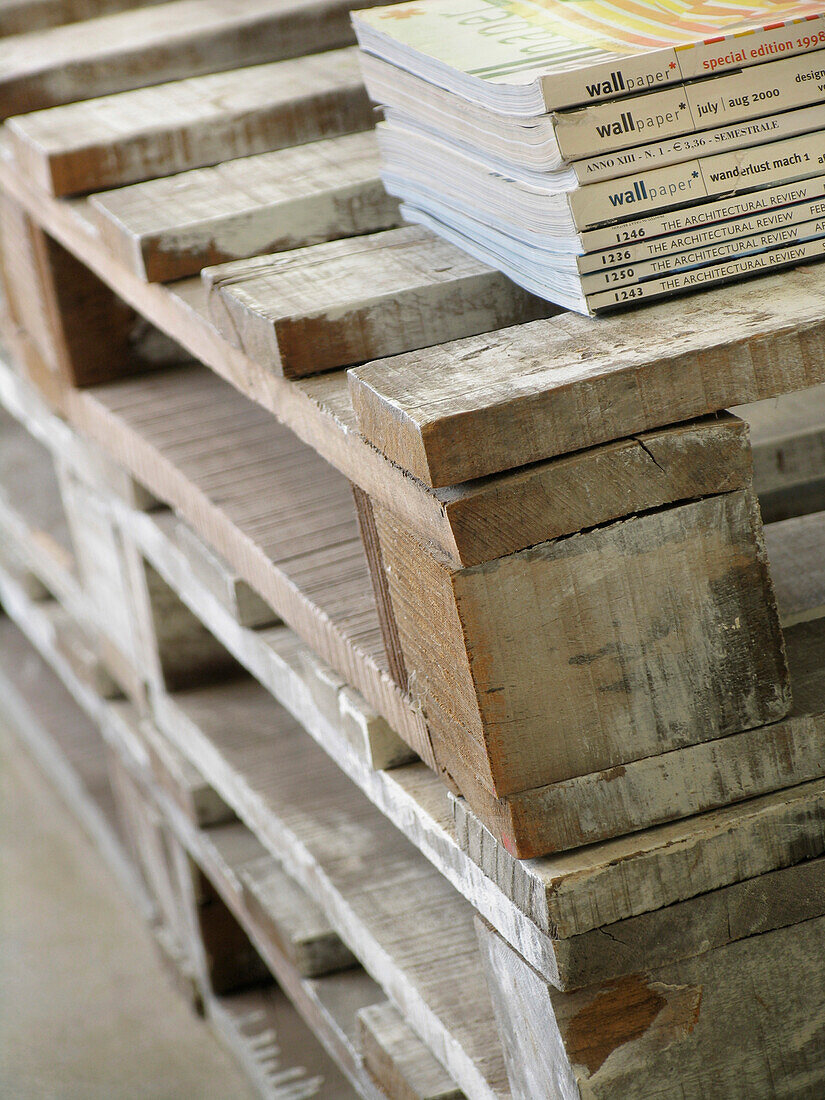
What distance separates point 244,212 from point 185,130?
347 millimetres

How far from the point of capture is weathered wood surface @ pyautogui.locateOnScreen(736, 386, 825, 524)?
Answer: 167 cm

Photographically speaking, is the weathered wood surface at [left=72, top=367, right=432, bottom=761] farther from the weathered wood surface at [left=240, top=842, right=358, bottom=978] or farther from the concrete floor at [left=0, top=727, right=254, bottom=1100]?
the concrete floor at [left=0, top=727, right=254, bottom=1100]

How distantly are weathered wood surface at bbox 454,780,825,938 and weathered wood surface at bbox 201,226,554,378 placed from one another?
512 mm

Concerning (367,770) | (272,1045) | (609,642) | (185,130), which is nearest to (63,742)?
(272,1045)

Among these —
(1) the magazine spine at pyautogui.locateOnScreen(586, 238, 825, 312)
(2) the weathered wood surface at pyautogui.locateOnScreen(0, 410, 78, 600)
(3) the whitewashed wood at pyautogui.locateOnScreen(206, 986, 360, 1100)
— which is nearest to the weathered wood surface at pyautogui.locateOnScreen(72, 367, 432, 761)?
(1) the magazine spine at pyautogui.locateOnScreen(586, 238, 825, 312)

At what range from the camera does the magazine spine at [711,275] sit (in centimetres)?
126

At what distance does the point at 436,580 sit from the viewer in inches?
45.9

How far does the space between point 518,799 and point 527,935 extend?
0.16 meters

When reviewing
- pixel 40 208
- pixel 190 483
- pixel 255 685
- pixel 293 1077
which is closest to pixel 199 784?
pixel 255 685

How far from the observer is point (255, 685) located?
2.52m

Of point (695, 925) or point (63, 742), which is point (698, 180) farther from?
point (63, 742)

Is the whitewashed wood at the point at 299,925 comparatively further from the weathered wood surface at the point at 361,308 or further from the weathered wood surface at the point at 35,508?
the weathered wood surface at the point at 35,508

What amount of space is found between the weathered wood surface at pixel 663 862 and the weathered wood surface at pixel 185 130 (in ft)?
3.80

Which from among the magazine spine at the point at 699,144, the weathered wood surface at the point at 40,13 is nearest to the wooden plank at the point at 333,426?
the magazine spine at the point at 699,144
